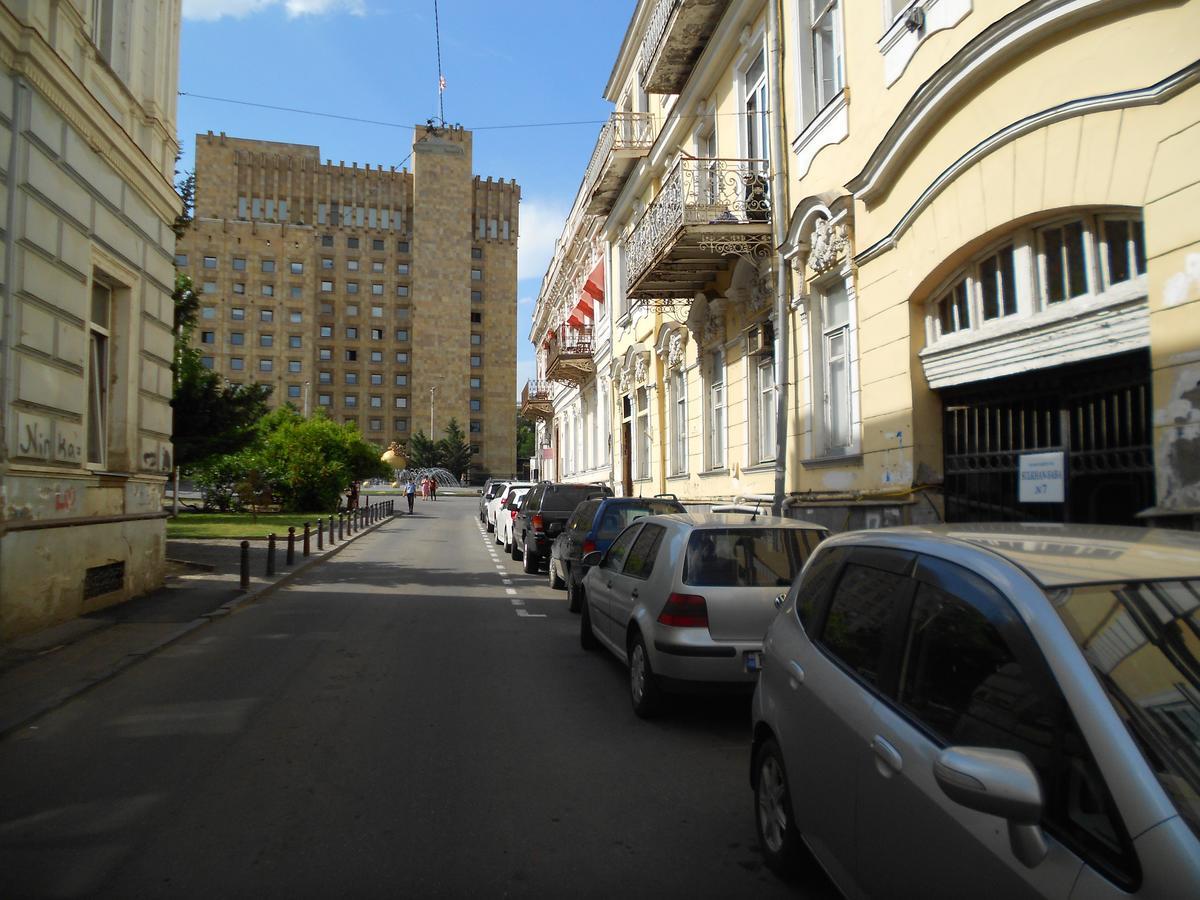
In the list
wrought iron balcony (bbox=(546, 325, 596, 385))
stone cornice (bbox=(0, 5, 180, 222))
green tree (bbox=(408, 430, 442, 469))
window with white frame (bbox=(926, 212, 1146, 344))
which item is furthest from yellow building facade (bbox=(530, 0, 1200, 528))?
green tree (bbox=(408, 430, 442, 469))

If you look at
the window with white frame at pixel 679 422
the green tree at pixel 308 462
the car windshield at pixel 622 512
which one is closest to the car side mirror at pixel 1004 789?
the car windshield at pixel 622 512

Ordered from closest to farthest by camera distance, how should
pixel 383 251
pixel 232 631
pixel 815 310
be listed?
1. pixel 232 631
2. pixel 815 310
3. pixel 383 251

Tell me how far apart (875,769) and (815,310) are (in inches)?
422

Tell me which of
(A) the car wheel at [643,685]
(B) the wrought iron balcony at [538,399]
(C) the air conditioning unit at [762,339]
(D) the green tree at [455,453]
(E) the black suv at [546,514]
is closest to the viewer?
(A) the car wheel at [643,685]

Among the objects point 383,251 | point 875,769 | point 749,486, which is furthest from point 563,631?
point 383,251

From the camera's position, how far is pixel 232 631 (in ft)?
35.3

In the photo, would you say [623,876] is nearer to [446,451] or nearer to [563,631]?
[563,631]

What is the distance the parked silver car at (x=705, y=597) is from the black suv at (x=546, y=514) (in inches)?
375

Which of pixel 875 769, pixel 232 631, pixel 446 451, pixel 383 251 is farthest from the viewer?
pixel 383 251

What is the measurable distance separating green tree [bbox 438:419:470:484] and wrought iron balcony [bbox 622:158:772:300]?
82.3m

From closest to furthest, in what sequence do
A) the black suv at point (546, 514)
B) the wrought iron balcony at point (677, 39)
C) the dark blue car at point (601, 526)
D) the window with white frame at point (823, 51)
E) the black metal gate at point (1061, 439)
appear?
the black metal gate at point (1061, 439) < the dark blue car at point (601, 526) < the window with white frame at point (823, 51) < the wrought iron balcony at point (677, 39) < the black suv at point (546, 514)

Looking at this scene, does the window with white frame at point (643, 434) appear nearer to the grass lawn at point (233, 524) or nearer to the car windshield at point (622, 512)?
the grass lawn at point (233, 524)

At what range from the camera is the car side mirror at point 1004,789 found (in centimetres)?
221

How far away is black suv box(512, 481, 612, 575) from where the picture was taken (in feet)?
57.6
